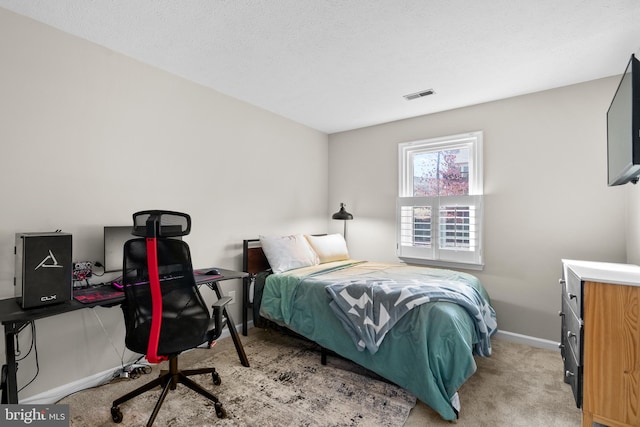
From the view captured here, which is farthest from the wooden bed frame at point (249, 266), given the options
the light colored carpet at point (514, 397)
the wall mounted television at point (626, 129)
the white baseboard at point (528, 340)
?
the wall mounted television at point (626, 129)

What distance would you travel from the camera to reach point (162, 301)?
6.18 feet

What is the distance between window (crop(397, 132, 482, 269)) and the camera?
3.43m

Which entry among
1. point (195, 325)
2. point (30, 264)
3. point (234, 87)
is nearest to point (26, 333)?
point (30, 264)

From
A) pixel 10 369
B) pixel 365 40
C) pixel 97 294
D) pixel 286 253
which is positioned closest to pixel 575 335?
pixel 365 40

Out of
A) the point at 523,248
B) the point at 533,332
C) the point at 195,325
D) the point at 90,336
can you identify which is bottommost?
the point at 533,332

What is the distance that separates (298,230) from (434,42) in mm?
2664

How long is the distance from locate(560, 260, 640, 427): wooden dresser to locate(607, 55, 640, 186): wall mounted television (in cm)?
62

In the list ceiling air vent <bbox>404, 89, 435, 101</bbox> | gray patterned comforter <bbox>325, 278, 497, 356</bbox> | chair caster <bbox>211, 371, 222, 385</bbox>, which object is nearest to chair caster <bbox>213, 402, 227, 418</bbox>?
chair caster <bbox>211, 371, 222, 385</bbox>

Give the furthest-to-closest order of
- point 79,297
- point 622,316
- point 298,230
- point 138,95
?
point 298,230 < point 138,95 < point 79,297 < point 622,316

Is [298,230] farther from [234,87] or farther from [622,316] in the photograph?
[622,316]

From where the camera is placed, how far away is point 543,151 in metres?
3.03

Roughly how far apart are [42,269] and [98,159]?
37.3 inches

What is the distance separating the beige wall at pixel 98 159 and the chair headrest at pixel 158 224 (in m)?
0.85
